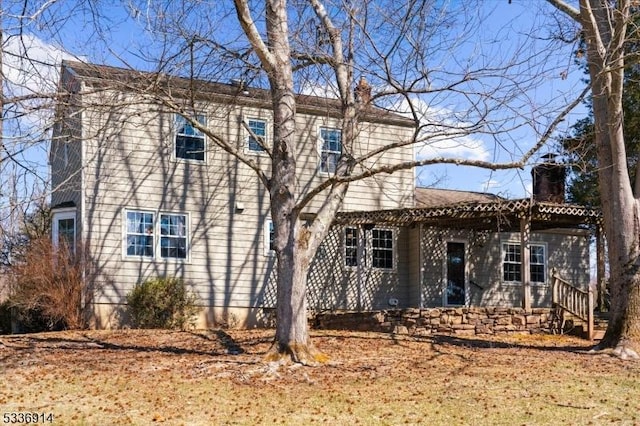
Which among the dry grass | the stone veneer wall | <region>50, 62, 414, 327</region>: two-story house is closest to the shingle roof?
<region>50, 62, 414, 327</region>: two-story house

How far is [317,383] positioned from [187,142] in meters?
9.10

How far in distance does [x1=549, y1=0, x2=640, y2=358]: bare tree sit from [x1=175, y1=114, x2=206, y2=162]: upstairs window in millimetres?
8698

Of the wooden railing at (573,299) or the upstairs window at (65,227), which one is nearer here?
the wooden railing at (573,299)

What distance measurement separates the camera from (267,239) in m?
17.9

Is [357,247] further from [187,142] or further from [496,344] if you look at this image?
[496,344]

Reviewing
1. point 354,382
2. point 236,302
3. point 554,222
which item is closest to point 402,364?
point 354,382

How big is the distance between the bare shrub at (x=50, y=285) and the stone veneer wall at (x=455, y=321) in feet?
19.7

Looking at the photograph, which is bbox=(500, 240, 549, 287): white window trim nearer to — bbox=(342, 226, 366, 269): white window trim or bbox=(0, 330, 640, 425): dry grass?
bbox=(342, 226, 366, 269): white window trim

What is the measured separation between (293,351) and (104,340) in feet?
14.1

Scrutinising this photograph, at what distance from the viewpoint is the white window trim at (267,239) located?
17.8 metres

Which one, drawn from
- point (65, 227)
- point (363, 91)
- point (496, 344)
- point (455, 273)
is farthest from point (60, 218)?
point (455, 273)

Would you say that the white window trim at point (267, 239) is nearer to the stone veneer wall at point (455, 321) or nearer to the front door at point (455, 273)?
the stone veneer wall at point (455, 321)

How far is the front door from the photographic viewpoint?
19.6 m

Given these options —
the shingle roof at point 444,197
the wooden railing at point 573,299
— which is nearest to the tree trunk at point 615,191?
the wooden railing at point 573,299
